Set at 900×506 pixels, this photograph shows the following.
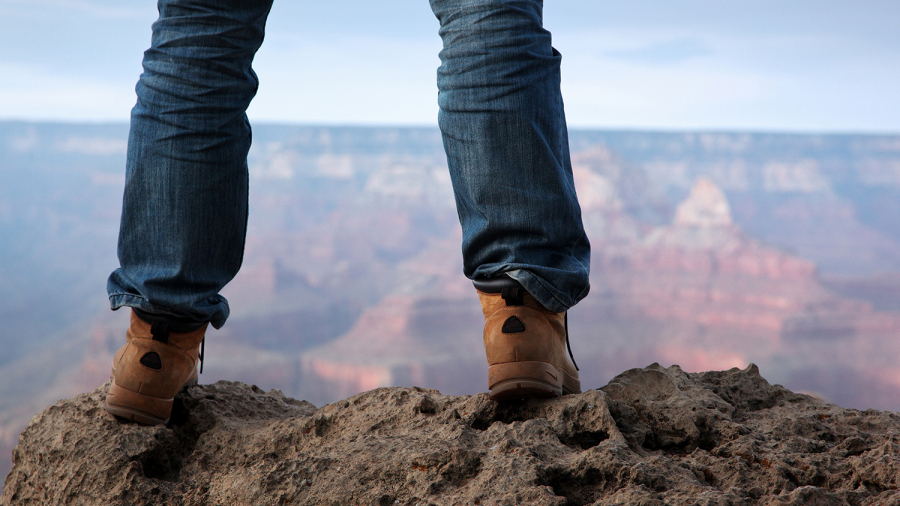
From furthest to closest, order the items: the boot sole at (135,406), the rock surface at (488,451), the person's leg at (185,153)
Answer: the boot sole at (135,406)
the person's leg at (185,153)
the rock surface at (488,451)

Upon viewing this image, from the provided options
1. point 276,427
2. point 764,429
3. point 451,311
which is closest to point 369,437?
point 276,427

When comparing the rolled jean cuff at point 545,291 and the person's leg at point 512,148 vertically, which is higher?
the person's leg at point 512,148

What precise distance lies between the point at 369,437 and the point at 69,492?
467mm

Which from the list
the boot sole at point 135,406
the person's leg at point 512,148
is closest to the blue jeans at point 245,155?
the person's leg at point 512,148

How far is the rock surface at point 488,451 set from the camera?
742 millimetres

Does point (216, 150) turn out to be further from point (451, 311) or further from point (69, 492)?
point (451, 311)

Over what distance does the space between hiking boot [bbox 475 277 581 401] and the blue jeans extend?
31 mm

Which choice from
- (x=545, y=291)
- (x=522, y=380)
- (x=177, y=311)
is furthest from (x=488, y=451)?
(x=177, y=311)

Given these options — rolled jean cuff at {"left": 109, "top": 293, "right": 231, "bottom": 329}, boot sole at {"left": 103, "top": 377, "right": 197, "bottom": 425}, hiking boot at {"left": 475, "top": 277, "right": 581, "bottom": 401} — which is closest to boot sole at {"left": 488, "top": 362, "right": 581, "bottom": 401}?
hiking boot at {"left": 475, "top": 277, "right": 581, "bottom": 401}

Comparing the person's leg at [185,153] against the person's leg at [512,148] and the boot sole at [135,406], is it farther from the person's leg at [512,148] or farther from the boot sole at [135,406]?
the person's leg at [512,148]

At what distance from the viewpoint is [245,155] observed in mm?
960

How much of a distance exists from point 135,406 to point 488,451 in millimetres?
566

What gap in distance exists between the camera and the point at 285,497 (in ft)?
2.59

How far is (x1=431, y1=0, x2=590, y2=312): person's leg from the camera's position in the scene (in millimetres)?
802
